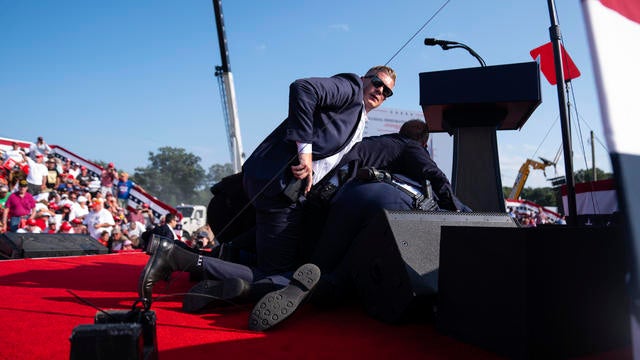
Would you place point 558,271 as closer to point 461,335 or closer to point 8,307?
point 461,335

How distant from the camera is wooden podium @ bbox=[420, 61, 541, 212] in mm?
3131

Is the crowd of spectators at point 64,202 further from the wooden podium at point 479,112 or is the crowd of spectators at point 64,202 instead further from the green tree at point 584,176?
the green tree at point 584,176

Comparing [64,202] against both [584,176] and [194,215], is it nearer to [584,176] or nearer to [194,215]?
[584,176]

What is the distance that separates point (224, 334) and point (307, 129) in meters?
1.04

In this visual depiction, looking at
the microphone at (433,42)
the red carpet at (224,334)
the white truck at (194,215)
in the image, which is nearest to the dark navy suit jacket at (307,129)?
the red carpet at (224,334)

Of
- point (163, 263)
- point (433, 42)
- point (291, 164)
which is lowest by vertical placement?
point (163, 263)

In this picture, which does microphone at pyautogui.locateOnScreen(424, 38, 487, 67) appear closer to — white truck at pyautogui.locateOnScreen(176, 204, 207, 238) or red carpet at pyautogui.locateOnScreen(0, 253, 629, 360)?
red carpet at pyautogui.locateOnScreen(0, 253, 629, 360)

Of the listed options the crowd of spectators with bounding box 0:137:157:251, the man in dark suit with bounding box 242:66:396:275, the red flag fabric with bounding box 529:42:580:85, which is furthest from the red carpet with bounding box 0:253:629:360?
the red flag fabric with bounding box 529:42:580:85

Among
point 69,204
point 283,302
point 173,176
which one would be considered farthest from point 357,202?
point 173,176

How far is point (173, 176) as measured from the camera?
78.8 meters

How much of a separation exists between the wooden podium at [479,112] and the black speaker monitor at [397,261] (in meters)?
1.43

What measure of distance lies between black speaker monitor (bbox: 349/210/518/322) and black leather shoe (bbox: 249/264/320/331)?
0.28 metres

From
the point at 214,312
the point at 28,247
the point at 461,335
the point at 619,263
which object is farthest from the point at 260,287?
the point at 28,247

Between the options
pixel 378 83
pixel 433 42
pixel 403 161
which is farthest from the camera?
pixel 433 42
